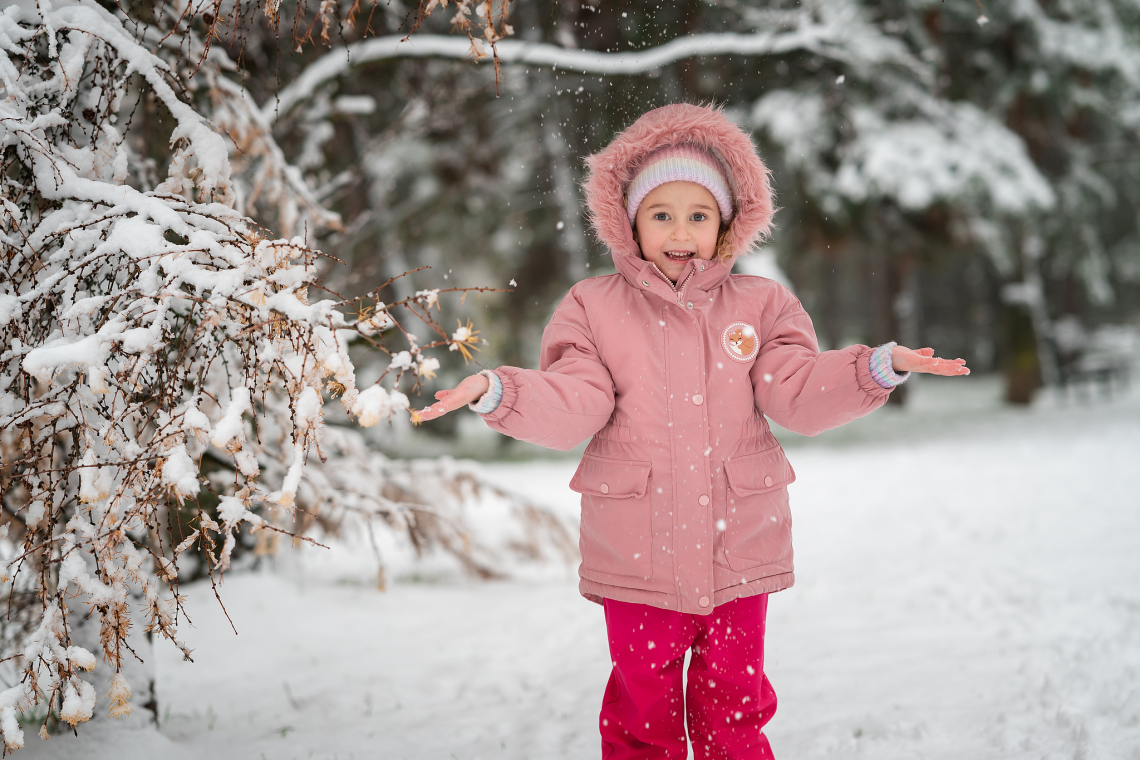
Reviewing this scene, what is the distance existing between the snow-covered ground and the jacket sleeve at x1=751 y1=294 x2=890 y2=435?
4.15 ft

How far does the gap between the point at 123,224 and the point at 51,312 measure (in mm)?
319

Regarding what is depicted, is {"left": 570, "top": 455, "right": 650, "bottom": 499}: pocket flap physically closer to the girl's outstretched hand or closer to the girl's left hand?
the girl's outstretched hand

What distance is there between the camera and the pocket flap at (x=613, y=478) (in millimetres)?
2084

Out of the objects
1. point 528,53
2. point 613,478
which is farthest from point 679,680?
point 528,53

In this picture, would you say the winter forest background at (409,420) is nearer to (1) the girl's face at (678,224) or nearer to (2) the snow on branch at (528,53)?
(2) the snow on branch at (528,53)

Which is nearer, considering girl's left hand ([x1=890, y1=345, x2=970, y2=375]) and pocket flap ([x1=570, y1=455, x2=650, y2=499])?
girl's left hand ([x1=890, y1=345, x2=970, y2=375])

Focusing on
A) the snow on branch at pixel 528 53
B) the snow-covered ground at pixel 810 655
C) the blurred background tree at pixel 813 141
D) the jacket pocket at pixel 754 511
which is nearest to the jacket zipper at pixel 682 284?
the jacket pocket at pixel 754 511

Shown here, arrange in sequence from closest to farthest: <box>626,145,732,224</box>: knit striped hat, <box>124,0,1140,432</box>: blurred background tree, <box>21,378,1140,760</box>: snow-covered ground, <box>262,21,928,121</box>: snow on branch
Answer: <box>626,145,732,224</box>: knit striped hat, <box>21,378,1140,760</box>: snow-covered ground, <box>262,21,928,121</box>: snow on branch, <box>124,0,1140,432</box>: blurred background tree

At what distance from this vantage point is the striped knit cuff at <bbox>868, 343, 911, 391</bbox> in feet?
6.33

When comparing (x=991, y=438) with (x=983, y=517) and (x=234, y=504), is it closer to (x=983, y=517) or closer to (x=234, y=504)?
(x=983, y=517)

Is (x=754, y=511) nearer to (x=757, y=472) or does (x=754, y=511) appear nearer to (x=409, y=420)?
(x=757, y=472)

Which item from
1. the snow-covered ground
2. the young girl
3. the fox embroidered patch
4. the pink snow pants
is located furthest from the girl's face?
the snow-covered ground

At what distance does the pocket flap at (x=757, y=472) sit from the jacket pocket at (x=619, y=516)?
0.23m

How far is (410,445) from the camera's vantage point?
1455 cm
